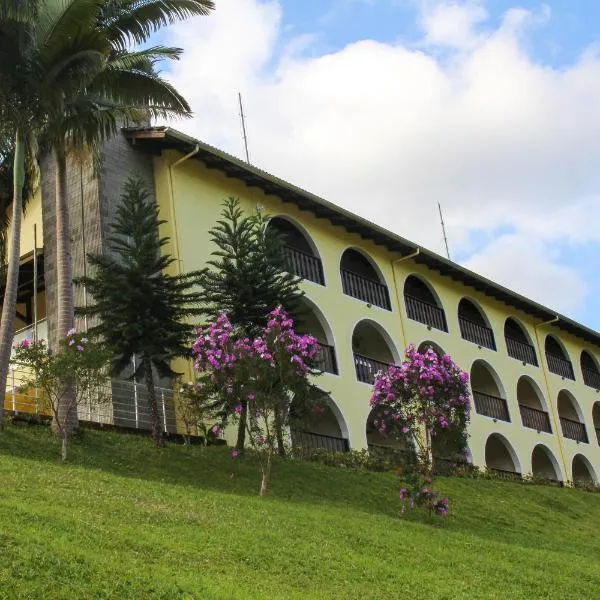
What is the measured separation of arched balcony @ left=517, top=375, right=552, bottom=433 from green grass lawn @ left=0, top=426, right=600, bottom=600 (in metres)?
13.0

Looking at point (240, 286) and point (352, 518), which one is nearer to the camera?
point (352, 518)

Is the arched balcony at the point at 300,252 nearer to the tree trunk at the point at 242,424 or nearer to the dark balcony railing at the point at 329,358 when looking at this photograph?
the dark balcony railing at the point at 329,358

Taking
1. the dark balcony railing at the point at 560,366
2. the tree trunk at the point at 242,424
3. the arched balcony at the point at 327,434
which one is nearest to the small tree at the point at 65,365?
the tree trunk at the point at 242,424

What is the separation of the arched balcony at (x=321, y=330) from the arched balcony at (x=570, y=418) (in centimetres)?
1278

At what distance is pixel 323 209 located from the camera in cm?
2547

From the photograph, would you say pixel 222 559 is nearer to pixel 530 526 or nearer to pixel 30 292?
pixel 530 526

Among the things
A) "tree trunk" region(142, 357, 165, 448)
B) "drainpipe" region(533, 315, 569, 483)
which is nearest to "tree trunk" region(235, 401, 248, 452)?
"tree trunk" region(142, 357, 165, 448)

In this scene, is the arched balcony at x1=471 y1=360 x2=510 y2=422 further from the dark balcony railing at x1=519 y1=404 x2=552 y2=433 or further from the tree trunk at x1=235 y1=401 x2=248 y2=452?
the tree trunk at x1=235 y1=401 x2=248 y2=452

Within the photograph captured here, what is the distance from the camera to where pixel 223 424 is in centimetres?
1584

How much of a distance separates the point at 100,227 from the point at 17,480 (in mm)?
9000

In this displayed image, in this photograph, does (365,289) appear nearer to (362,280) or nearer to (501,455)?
(362,280)

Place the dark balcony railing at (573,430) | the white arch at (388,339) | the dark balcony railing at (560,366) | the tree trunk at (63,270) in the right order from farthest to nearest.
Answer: the dark balcony railing at (560,366)
the dark balcony railing at (573,430)
the white arch at (388,339)
the tree trunk at (63,270)

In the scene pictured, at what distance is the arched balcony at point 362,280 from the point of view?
26391 mm

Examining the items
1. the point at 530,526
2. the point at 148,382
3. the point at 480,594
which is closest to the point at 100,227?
the point at 148,382
